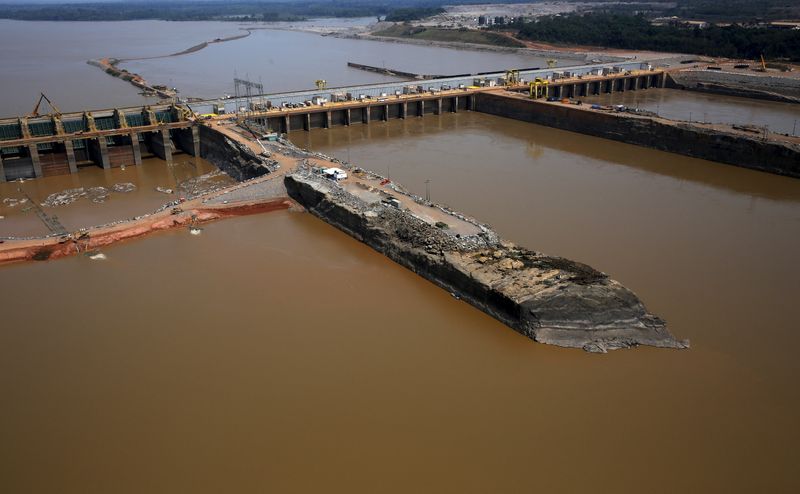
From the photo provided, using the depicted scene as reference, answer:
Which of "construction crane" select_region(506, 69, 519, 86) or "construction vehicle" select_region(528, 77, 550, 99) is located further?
"construction crane" select_region(506, 69, 519, 86)

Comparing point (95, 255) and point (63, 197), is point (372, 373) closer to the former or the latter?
point (95, 255)

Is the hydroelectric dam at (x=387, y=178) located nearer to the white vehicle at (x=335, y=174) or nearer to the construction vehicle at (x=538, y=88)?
the white vehicle at (x=335, y=174)

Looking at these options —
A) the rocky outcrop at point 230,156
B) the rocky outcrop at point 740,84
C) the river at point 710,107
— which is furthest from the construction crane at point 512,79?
the rocky outcrop at point 230,156

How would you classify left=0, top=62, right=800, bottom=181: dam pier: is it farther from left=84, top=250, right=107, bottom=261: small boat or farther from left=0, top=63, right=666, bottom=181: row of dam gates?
left=84, top=250, right=107, bottom=261: small boat

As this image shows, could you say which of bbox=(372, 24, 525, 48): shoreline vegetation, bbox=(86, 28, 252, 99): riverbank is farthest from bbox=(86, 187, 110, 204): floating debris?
bbox=(372, 24, 525, 48): shoreline vegetation

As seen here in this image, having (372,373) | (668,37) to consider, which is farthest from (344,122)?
(668,37)

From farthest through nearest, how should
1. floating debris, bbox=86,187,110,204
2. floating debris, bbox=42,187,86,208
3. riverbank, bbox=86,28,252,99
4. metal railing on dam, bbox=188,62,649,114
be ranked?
riverbank, bbox=86,28,252,99, metal railing on dam, bbox=188,62,649,114, floating debris, bbox=86,187,110,204, floating debris, bbox=42,187,86,208
